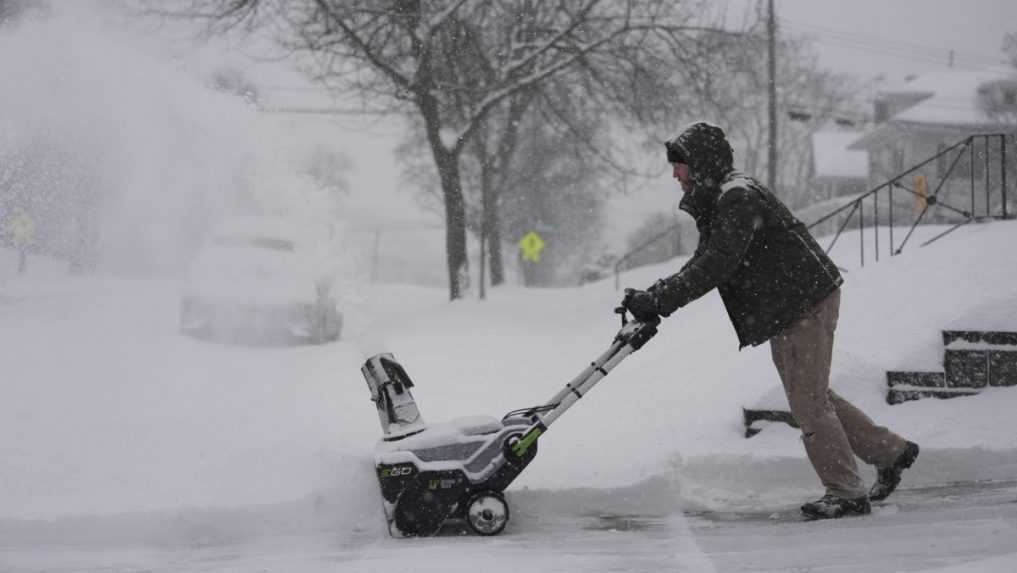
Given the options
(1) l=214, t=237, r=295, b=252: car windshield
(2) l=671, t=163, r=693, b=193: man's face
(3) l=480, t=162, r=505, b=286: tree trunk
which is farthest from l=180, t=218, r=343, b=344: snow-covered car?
(3) l=480, t=162, r=505, b=286: tree trunk

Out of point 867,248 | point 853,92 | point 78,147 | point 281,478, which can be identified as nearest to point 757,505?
point 281,478

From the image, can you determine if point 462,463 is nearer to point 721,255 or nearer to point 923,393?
point 721,255

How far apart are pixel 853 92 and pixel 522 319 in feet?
138

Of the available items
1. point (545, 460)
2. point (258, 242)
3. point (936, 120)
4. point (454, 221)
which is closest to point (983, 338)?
point (545, 460)

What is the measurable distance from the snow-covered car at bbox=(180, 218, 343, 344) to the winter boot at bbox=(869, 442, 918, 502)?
7.82 m

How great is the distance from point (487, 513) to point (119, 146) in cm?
721

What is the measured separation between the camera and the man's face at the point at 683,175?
4.45 m

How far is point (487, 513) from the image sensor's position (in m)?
4.26

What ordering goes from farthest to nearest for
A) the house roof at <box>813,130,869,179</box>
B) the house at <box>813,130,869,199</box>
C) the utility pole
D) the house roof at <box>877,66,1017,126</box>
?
the house at <box>813,130,869,199</box> < the house roof at <box>813,130,869,179</box> < the house roof at <box>877,66,1017,126</box> < the utility pole

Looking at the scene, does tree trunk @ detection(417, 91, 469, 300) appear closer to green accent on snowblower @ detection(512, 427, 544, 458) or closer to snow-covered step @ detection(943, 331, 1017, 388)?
snow-covered step @ detection(943, 331, 1017, 388)

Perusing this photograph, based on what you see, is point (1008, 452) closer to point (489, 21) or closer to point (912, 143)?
point (489, 21)

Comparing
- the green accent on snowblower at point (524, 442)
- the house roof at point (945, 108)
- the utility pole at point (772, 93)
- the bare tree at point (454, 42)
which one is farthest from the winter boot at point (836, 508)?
the house roof at point (945, 108)

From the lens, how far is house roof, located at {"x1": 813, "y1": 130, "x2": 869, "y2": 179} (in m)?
51.3

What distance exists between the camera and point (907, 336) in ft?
20.3
